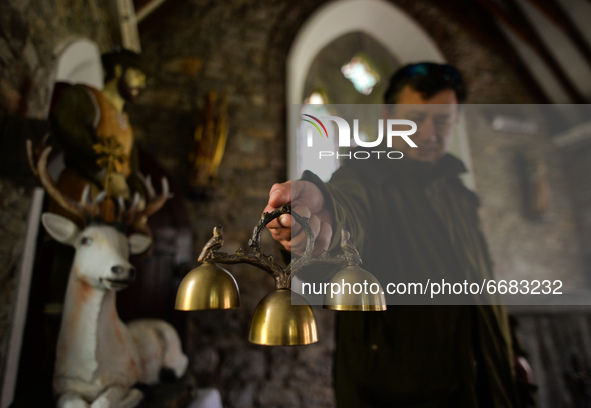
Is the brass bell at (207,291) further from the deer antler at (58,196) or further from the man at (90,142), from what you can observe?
the man at (90,142)

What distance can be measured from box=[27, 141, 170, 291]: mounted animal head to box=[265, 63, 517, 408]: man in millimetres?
866

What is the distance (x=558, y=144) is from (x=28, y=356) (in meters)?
5.86

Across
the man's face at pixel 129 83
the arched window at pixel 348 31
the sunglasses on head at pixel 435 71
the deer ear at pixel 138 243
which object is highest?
the arched window at pixel 348 31

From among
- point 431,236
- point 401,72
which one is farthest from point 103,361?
point 401,72

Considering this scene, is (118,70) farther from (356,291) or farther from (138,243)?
(356,291)

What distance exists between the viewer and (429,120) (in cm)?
141

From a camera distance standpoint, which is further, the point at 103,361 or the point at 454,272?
the point at 454,272

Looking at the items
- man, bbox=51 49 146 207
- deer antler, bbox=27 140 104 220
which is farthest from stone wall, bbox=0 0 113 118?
deer antler, bbox=27 140 104 220

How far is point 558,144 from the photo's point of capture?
4469 mm

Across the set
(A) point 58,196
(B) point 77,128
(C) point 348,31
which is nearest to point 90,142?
(B) point 77,128

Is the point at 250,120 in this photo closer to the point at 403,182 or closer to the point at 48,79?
the point at 48,79

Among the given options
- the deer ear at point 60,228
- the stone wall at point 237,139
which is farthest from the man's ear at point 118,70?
the stone wall at point 237,139

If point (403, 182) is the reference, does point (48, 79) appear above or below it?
above

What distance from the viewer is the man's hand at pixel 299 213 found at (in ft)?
2.33
